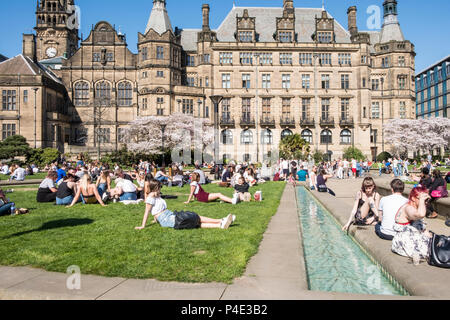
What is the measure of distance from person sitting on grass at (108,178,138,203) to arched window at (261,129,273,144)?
147ft

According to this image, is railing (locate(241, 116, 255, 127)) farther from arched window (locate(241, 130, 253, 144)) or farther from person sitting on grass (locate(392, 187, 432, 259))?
person sitting on grass (locate(392, 187, 432, 259))

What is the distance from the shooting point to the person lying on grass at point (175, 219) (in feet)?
30.1

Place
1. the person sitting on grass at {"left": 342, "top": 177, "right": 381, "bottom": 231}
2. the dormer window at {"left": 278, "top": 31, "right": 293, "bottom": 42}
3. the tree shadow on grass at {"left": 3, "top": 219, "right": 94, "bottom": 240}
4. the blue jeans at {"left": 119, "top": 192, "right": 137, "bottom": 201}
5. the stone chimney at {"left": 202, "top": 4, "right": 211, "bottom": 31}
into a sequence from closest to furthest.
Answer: the person sitting on grass at {"left": 342, "top": 177, "right": 381, "bottom": 231} → the tree shadow on grass at {"left": 3, "top": 219, "right": 94, "bottom": 240} → the blue jeans at {"left": 119, "top": 192, "right": 137, "bottom": 201} → the dormer window at {"left": 278, "top": 31, "right": 293, "bottom": 42} → the stone chimney at {"left": 202, "top": 4, "right": 211, "bottom": 31}

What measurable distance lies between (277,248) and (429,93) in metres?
109

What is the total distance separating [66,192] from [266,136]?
46917 mm

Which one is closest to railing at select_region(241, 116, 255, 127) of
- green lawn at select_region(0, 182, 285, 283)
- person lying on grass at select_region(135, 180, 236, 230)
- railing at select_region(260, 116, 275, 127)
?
railing at select_region(260, 116, 275, 127)

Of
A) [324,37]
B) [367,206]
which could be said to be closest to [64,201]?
[367,206]

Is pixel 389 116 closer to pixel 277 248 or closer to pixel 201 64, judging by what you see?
pixel 201 64

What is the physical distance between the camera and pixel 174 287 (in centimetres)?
509

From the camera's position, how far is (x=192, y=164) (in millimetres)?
51969

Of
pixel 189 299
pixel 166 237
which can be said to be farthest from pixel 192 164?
pixel 189 299

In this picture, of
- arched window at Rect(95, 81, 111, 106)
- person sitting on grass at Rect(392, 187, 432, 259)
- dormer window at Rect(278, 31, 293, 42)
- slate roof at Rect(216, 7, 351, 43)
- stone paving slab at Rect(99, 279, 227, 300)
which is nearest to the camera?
stone paving slab at Rect(99, 279, 227, 300)

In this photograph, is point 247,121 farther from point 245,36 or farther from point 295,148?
point 245,36

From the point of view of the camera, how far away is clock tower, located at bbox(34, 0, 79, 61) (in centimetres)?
7588
